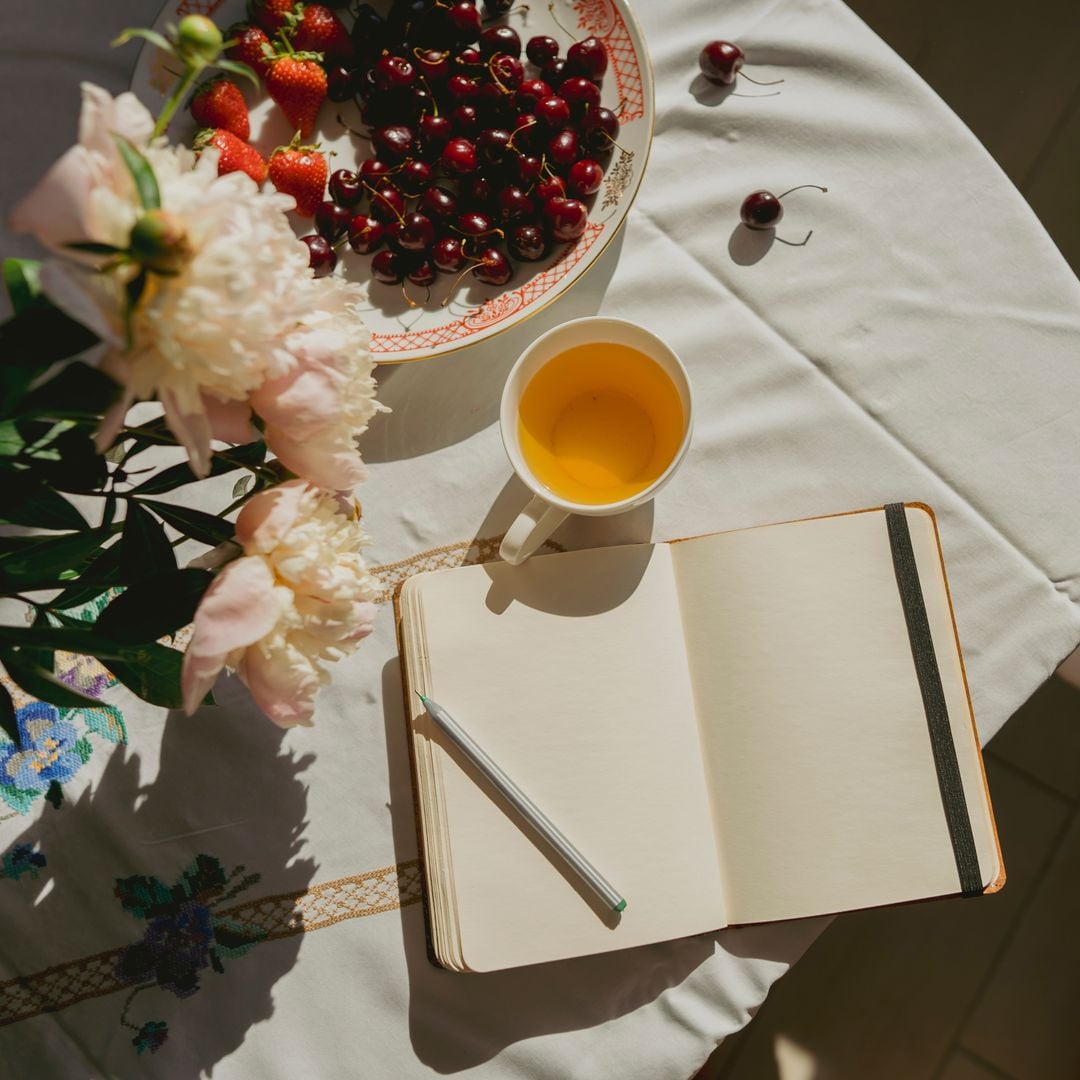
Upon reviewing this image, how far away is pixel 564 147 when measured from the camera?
0.74 m

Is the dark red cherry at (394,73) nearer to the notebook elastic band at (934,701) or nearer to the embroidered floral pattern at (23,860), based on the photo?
the notebook elastic band at (934,701)

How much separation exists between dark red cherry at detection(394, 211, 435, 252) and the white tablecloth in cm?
10

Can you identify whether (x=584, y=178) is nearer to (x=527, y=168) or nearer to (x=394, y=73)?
(x=527, y=168)

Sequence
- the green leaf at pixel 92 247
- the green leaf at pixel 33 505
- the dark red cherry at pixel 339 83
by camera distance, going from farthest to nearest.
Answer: the dark red cherry at pixel 339 83, the green leaf at pixel 33 505, the green leaf at pixel 92 247

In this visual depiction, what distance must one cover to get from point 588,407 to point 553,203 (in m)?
0.16

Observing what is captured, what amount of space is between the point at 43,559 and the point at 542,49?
1.85 ft

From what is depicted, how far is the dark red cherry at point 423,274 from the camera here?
744 millimetres

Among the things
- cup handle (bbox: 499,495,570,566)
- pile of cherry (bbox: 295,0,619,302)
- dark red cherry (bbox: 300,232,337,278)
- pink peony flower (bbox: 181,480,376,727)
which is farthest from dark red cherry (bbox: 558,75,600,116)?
pink peony flower (bbox: 181,480,376,727)

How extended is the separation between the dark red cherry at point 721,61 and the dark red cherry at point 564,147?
0.46 feet

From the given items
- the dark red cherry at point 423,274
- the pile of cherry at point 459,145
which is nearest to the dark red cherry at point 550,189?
the pile of cherry at point 459,145

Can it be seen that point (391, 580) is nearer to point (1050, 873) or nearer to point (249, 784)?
point (249, 784)

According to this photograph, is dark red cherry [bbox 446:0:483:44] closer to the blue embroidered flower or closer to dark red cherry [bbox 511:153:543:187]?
dark red cherry [bbox 511:153:543:187]

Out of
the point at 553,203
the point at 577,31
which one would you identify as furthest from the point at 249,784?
the point at 577,31

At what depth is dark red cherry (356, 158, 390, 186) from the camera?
75cm
